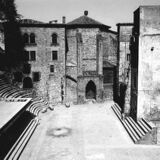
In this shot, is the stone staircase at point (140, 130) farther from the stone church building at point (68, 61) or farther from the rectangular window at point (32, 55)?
the rectangular window at point (32, 55)

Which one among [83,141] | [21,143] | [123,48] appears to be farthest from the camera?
[123,48]

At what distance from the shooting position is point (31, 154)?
1429cm

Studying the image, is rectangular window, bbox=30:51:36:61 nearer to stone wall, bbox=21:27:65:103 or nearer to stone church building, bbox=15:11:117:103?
stone church building, bbox=15:11:117:103

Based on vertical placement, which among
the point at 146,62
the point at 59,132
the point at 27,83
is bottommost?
the point at 59,132

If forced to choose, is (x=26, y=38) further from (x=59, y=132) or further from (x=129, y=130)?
(x=129, y=130)

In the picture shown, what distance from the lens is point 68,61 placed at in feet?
100

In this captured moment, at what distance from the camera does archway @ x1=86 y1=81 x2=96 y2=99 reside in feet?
100

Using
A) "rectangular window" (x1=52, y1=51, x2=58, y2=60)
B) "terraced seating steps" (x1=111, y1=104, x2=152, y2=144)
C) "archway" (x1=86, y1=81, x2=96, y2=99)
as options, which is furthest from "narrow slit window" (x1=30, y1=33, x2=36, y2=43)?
"terraced seating steps" (x1=111, y1=104, x2=152, y2=144)

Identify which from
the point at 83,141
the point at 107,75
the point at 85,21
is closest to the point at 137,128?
the point at 83,141

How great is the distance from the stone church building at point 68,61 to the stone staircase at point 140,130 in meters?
11.1

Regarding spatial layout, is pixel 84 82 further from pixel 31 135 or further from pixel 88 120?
pixel 31 135

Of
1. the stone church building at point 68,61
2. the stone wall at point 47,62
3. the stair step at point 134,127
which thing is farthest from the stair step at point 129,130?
the stone wall at point 47,62

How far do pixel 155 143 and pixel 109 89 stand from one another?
15.9 meters

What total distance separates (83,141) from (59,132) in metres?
2.94
